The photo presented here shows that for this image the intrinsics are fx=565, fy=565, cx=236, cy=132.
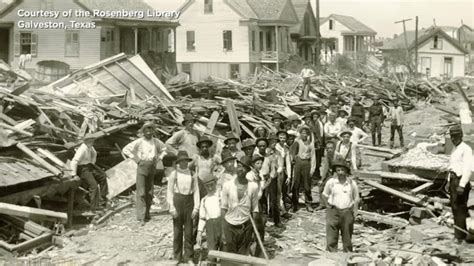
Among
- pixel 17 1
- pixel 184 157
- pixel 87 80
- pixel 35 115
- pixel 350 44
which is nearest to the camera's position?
pixel 184 157

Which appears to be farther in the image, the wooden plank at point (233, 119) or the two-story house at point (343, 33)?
the two-story house at point (343, 33)

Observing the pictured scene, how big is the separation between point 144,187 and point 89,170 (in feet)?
4.30

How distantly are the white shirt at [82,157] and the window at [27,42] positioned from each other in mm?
26854

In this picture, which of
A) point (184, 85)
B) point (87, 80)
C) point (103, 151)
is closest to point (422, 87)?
point (184, 85)

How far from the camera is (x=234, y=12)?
46500mm

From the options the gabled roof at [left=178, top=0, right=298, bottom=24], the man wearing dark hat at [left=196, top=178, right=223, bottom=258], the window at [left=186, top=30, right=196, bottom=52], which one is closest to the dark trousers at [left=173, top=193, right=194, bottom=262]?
the man wearing dark hat at [left=196, top=178, right=223, bottom=258]

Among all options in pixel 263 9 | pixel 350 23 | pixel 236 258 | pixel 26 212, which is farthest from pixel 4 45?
pixel 350 23

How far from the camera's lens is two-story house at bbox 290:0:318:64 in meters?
56.9

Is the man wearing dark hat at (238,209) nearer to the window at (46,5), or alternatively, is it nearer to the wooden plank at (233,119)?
the wooden plank at (233,119)

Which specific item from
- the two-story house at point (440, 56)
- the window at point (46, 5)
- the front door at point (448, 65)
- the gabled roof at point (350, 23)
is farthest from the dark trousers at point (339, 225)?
the front door at point (448, 65)

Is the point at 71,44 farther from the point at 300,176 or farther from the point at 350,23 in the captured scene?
the point at 350,23

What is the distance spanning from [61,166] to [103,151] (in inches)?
111

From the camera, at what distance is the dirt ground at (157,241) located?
934 cm

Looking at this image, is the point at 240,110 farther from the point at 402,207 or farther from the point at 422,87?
the point at 422,87
